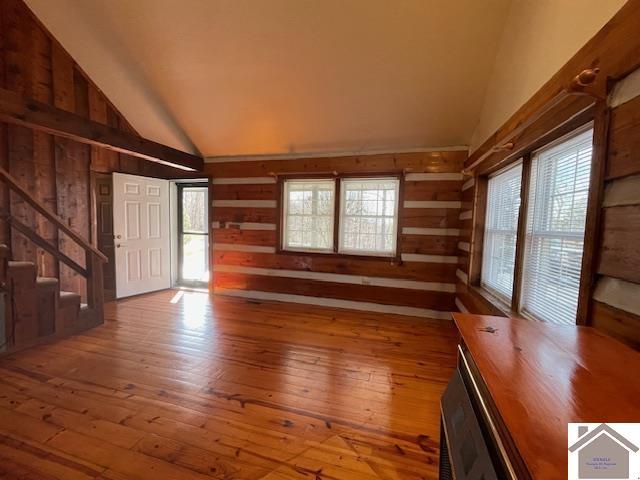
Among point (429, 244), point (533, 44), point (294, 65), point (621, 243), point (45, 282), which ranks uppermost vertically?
point (294, 65)

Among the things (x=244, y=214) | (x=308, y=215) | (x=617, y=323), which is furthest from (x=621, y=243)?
(x=244, y=214)

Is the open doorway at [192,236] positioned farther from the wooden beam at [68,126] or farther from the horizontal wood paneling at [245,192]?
the wooden beam at [68,126]

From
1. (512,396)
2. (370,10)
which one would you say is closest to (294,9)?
(370,10)

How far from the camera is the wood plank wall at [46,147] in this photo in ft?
10.8

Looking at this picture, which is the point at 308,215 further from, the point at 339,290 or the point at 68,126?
the point at 68,126

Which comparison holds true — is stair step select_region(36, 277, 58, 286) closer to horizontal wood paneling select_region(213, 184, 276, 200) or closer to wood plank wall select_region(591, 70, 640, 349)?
horizontal wood paneling select_region(213, 184, 276, 200)

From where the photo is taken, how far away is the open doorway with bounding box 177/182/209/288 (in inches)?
223

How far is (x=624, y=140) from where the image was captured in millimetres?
1137

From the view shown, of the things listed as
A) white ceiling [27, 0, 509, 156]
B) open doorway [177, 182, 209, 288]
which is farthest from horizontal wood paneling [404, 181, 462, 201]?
Answer: open doorway [177, 182, 209, 288]

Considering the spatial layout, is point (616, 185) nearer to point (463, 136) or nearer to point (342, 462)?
point (342, 462)

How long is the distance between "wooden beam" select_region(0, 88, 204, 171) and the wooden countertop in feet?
12.4

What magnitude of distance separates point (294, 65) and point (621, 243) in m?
3.16

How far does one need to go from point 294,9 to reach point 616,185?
2.80m

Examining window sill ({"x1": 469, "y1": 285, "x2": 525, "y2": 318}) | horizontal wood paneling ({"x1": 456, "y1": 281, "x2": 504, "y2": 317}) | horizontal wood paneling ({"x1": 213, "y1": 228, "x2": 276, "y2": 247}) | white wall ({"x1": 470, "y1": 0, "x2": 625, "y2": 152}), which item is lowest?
horizontal wood paneling ({"x1": 456, "y1": 281, "x2": 504, "y2": 317})
